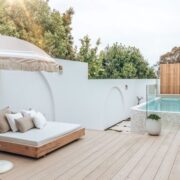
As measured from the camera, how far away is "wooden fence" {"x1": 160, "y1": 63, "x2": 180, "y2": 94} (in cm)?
1478

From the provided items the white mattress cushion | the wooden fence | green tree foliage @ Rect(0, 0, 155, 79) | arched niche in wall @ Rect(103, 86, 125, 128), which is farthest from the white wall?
the wooden fence

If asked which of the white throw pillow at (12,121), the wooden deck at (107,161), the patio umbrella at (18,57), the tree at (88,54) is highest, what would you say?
the tree at (88,54)

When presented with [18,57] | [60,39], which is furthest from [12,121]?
[60,39]

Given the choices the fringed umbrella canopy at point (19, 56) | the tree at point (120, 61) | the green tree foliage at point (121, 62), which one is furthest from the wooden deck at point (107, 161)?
the tree at point (120, 61)

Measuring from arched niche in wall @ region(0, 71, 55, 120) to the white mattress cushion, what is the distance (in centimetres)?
96

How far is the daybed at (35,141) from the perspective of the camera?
4.50 meters

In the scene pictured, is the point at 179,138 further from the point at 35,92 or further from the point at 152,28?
the point at 152,28

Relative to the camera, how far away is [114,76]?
15.6 m

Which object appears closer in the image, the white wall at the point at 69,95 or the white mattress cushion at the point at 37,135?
the white mattress cushion at the point at 37,135

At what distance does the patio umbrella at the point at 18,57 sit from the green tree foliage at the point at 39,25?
23.7 feet

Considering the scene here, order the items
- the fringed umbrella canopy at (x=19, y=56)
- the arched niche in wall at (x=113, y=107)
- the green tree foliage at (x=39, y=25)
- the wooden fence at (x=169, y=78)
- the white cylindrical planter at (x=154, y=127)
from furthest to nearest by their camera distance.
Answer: the wooden fence at (x=169, y=78), the green tree foliage at (x=39, y=25), the arched niche in wall at (x=113, y=107), the white cylindrical planter at (x=154, y=127), the fringed umbrella canopy at (x=19, y=56)

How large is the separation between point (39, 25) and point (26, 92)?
687cm

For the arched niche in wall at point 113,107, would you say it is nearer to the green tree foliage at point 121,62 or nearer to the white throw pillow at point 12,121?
the green tree foliage at point 121,62

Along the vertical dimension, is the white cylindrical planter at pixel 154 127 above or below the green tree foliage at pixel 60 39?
below
